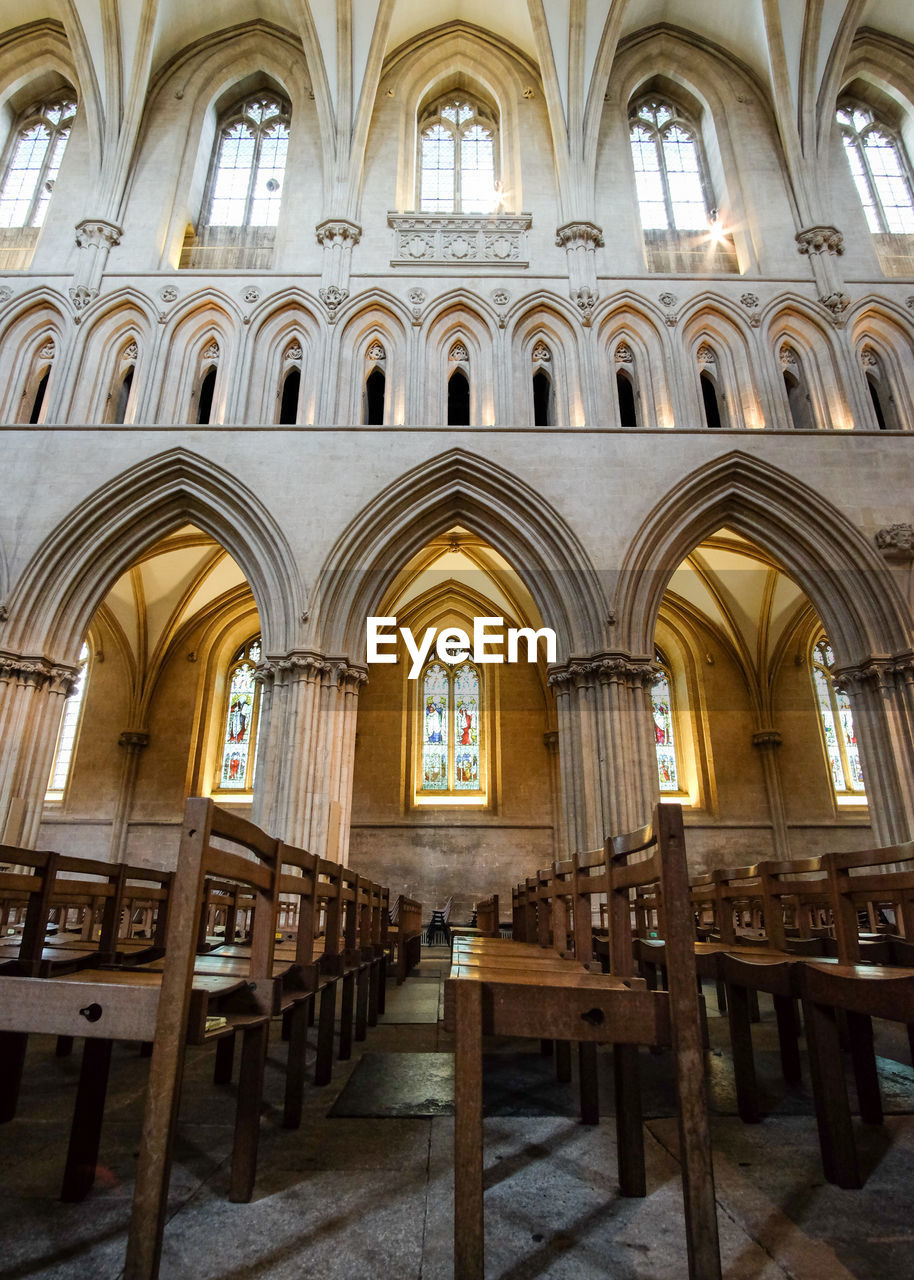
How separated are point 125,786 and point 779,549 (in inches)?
500

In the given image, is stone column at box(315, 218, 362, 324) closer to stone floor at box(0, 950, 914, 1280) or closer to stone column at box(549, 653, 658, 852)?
stone column at box(549, 653, 658, 852)

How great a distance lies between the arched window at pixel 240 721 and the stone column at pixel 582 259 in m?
8.93

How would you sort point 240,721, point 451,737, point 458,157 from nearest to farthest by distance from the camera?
1. point 458,157
2. point 451,737
3. point 240,721

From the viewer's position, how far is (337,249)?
12.1m

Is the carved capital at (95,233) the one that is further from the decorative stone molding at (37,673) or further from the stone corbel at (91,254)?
the decorative stone molding at (37,673)

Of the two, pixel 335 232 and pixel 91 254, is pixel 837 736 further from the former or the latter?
pixel 91 254

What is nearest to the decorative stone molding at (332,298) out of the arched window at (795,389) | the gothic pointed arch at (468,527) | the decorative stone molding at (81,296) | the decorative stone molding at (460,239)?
the decorative stone molding at (460,239)

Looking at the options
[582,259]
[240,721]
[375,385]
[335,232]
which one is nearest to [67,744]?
[240,721]

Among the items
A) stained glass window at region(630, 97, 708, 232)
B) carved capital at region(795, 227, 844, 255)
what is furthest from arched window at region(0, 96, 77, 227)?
carved capital at region(795, 227, 844, 255)

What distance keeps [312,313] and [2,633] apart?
659 centimetres

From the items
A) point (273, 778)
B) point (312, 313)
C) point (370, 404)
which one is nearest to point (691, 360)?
point (370, 404)

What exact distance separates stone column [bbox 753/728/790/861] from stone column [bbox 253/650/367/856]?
908cm

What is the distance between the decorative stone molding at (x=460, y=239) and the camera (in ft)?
40.1

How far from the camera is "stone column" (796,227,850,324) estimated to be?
1155 centimetres
